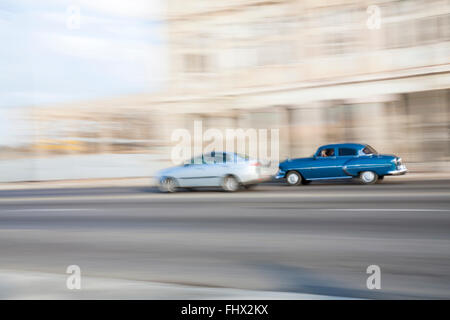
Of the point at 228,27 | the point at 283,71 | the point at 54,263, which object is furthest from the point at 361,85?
the point at 54,263

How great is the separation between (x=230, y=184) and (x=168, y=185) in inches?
97.0

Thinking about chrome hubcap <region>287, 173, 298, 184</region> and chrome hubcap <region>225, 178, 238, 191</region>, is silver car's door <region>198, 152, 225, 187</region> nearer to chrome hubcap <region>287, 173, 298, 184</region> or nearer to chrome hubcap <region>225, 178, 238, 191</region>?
chrome hubcap <region>225, 178, 238, 191</region>

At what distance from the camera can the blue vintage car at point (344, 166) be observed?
15.2 meters

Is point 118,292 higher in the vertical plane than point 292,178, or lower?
lower

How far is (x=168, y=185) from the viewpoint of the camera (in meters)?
16.2

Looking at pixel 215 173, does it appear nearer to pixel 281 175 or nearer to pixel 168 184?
pixel 168 184

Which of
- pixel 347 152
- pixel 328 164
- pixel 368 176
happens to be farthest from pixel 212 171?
pixel 368 176

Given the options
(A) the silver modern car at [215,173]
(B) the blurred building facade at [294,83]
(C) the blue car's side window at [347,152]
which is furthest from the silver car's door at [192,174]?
(B) the blurred building facade at [294,83]

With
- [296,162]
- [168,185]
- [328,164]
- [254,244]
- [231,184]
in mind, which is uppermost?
[296,162]

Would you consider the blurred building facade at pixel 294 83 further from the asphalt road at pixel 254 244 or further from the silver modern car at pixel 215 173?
the asphalt road at pixel 254 244

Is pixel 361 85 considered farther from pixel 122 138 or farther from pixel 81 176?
pixel 81 176

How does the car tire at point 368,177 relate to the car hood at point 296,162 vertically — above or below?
below

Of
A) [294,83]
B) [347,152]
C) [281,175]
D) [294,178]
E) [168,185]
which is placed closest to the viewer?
[347,152]

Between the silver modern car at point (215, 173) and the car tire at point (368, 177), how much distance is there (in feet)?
12.0
